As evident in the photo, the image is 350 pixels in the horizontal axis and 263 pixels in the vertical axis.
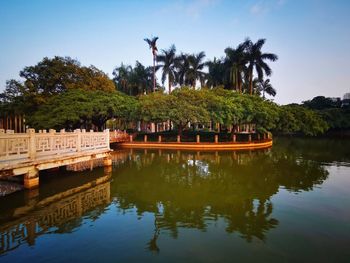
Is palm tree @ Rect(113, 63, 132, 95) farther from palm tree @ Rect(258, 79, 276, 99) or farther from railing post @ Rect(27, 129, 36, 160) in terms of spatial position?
railing post @ Rect(27, 129, 36, 160)

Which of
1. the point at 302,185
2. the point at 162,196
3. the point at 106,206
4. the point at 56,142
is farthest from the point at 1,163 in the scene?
the point at 302,185

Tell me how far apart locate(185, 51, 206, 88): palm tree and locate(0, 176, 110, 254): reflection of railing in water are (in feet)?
108

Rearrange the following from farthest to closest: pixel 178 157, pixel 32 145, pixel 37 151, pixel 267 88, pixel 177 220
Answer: pixel 267 88
pixel 178 157
pixel 37 151
pixel 32 145
pixel 177 220

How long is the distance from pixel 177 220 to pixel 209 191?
3334 millimetres

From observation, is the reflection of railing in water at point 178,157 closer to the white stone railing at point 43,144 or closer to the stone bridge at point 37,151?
the white stone railing at point 43,144

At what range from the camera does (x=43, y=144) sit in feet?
35.6

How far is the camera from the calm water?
551 centimetres

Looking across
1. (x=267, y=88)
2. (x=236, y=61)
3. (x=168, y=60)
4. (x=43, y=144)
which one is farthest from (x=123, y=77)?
(x=43, y=144)

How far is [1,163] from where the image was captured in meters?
8.76

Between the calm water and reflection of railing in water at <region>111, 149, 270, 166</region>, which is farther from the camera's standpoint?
reflection of railing in water at <region>111, 149, 270, 166</region>

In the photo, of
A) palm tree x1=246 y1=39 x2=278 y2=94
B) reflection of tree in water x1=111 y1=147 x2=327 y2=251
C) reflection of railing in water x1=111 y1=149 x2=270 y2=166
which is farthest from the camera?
palm tree x1=246 y1=39 x2=278 y2=94

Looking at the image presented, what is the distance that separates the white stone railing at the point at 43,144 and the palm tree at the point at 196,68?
95.7 feet

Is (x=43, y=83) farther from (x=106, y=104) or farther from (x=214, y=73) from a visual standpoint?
(x=214, y=73)

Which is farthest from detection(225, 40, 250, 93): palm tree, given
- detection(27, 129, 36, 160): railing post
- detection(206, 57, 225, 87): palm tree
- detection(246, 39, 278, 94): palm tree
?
detection(27, 129, 36, 160): railing post
